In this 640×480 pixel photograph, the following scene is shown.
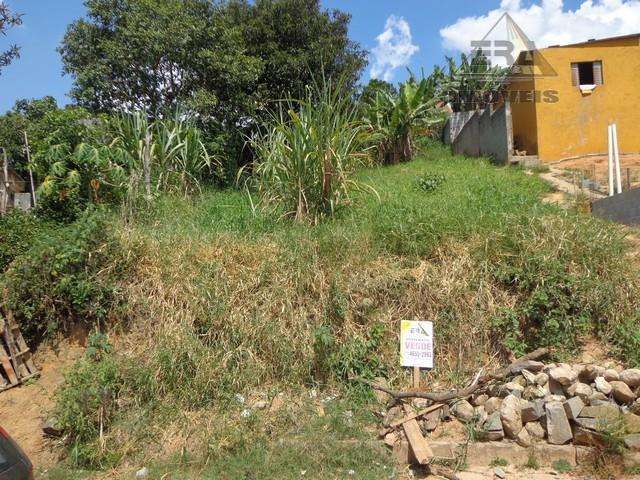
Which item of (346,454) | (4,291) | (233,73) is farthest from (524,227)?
(233,73)

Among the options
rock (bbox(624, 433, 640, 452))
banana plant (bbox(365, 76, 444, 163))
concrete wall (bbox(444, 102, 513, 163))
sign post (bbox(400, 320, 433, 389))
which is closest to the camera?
rock (bbox(624, 433, 640, 452))

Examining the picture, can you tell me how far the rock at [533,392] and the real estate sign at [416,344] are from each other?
0.79m

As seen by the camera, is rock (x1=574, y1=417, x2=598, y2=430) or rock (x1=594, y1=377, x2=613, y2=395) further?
rock (x1=594, y1=377, x2=613, y2=395)

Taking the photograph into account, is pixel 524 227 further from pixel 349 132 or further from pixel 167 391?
pixel 167 391

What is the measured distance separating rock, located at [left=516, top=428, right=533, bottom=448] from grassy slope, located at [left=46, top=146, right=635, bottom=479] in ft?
2.68

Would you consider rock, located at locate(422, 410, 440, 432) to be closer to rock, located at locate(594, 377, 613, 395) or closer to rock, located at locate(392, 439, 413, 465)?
rock, located at locate(392, 439, 413, 465)

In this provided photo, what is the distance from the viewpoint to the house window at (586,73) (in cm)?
1077

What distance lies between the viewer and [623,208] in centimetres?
623

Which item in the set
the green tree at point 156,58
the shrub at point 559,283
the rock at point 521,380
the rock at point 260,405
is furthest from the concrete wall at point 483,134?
the rock at point 260,405

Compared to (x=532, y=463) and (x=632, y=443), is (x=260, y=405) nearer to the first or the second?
(x=532, y=463)

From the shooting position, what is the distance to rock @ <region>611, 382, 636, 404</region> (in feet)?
12.2

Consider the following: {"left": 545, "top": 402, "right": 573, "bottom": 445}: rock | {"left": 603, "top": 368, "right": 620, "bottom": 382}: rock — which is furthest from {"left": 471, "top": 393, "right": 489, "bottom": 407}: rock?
{"left": 603, "top": 368, "right": 620, "bottom": 382}: rock

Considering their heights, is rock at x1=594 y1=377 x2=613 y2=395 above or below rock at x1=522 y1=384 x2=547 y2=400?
above

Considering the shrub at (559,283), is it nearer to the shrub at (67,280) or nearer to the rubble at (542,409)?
the rubble at (542,409)
